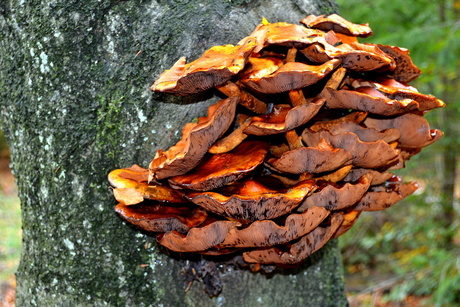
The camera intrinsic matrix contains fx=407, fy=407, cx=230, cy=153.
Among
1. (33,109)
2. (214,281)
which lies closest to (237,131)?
(214,281)

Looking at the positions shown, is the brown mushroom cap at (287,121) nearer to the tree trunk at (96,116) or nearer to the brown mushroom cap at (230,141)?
the brown mushroom cap at (230,141)

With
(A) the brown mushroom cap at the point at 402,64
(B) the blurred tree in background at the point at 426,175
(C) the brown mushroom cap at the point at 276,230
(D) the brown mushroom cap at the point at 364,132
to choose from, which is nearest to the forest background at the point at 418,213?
(B) the blurred tree in background at the point at 426,175

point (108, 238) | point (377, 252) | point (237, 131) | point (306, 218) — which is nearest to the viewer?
point (306, 218)

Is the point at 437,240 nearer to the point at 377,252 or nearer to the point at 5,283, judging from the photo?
the point at 377,252

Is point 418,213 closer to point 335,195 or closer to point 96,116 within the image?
point 335,195

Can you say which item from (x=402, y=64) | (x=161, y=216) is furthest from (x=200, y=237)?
(x=402, y=64)

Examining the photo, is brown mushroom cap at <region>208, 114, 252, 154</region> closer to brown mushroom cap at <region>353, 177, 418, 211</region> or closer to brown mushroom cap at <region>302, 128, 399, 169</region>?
brown mushroom cap at <region>302, 128, 399, 169</region>
